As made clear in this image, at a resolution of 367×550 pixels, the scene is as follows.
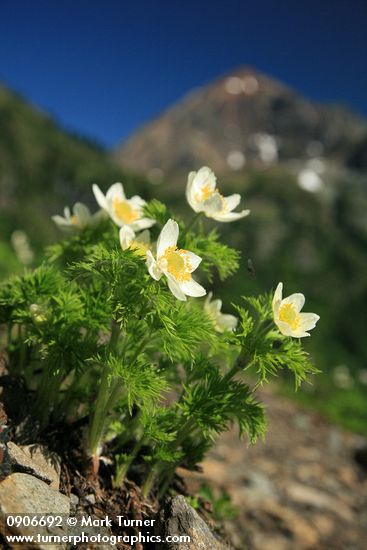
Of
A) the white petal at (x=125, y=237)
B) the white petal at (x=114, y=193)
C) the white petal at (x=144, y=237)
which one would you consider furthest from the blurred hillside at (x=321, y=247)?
the white petal at (x=125, y=237)

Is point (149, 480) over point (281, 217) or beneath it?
beneath

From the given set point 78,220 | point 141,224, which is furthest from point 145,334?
point 78,220

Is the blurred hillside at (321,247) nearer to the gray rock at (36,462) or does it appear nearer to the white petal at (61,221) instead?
the white petal at (61,221)

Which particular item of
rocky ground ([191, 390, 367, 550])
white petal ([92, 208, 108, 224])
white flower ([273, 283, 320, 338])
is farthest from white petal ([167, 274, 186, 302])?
rocky ground ([191, 390, 367, 550])

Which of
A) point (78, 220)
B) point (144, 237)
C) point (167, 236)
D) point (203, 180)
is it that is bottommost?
point (167, 236)

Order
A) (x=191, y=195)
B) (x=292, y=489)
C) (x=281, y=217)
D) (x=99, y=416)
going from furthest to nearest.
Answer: (x=281, y=217), (x=292, y=489), (x=191, y=195), (x=99, y=416)

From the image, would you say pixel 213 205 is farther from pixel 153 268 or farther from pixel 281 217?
pixel 281 217

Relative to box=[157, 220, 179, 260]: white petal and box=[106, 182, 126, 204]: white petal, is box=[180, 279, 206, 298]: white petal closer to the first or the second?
box=[157, 220, 179, 260]: white petal
